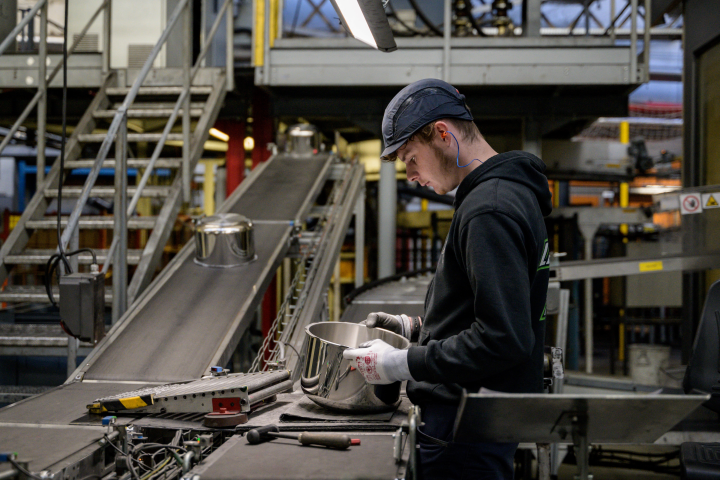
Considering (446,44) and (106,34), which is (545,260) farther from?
(106,34)

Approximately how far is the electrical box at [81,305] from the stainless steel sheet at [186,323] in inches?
14.0

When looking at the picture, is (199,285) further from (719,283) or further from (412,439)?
(719,283)

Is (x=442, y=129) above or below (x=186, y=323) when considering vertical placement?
above

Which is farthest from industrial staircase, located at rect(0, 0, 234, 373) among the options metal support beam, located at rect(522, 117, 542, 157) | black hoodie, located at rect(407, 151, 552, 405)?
metal support beam, located at rect(522, 117, 542, 157)

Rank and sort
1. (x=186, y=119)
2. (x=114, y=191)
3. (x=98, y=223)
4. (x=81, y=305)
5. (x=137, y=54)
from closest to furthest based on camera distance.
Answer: (x=81, y=305) < (x=114, y=191) < (x=98, y=223) < (x=186, y=119) < (x=137, y=54)

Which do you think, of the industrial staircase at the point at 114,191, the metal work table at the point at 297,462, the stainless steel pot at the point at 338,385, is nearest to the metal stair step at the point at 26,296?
the industrial staircase at the point at 114,191

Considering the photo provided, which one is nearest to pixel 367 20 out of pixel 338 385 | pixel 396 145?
pixel 396 145

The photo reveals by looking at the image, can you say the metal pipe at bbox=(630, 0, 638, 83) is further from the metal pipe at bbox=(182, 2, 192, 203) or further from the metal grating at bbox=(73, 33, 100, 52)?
the metal grating at bbox=(73, 33, 100, 52)

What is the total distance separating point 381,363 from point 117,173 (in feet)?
7.79

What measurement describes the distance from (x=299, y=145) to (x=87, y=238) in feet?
18.3

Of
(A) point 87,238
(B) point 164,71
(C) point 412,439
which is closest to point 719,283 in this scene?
(C) point 412,439

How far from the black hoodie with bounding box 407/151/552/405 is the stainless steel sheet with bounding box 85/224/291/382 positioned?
1.63m

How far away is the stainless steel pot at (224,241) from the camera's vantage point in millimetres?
3881

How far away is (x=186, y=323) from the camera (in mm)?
3289
